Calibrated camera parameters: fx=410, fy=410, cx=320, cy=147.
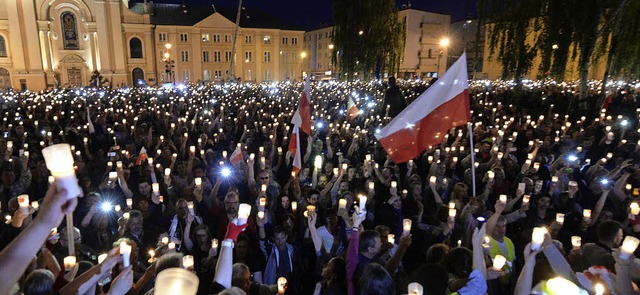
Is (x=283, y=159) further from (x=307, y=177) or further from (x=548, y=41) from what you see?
(x=548, y=41)

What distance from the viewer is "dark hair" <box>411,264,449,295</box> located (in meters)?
3.05

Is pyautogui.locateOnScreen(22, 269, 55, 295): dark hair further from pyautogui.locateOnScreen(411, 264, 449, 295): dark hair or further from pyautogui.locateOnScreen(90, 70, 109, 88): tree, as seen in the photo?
pyautogui.locateOnScreen(90, 70, 109, 88): tree

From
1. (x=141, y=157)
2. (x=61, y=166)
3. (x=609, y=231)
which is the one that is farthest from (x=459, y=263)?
(x=141, y=157)

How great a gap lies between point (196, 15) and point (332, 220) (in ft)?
213

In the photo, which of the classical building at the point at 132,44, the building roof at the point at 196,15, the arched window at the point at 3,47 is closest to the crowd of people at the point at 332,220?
the classical building at the point at 132,44

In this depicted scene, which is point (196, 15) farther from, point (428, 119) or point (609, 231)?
point (609, 231)

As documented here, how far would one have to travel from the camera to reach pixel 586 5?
14250 millimetres

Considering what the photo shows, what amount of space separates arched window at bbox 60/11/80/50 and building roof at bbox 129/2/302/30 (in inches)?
421

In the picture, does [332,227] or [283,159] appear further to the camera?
[283,159]

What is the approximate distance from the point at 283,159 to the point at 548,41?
459 inches

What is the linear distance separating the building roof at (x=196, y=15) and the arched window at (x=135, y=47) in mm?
4597

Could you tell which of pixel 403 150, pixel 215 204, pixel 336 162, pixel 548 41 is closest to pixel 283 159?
pixel 336 162

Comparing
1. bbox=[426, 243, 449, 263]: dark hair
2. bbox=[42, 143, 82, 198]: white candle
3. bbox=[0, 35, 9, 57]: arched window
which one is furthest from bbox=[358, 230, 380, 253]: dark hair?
bbox=[0, 35, 9, 57]: arched window

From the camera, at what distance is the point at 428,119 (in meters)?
5.62
